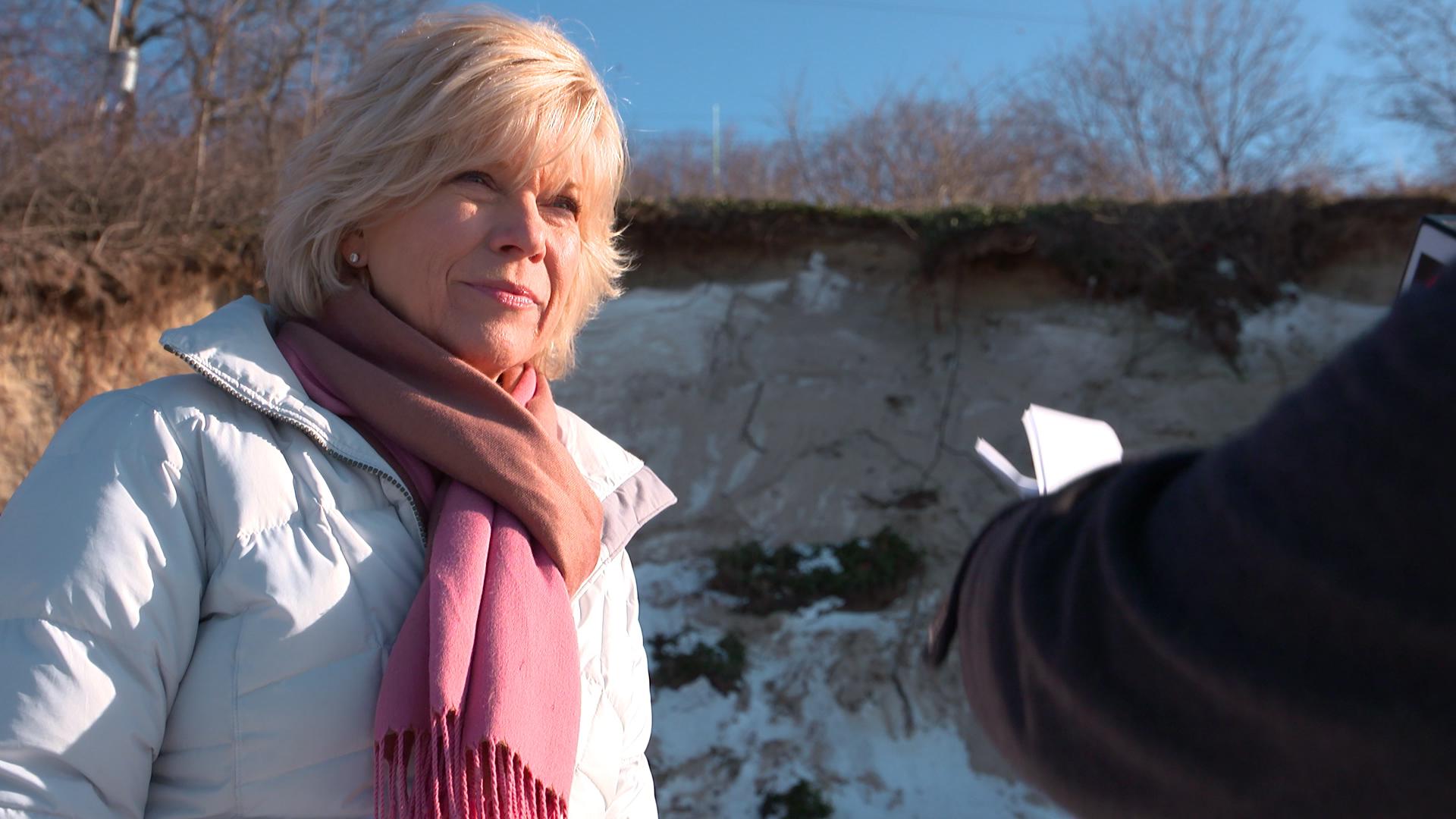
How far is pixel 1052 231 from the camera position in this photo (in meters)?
6.12

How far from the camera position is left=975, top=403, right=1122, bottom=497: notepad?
3.50 ft

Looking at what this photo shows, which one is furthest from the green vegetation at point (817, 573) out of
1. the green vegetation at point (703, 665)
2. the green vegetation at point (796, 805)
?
the green vegetation at point (796, 805)

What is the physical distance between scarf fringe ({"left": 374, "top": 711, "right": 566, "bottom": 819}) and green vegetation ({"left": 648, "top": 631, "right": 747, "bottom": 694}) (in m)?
3.68

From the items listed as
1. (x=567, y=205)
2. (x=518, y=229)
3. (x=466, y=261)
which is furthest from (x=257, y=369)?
(x=567, y=205)

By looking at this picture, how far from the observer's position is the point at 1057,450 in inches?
44.1

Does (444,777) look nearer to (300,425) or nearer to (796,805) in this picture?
(300,425)

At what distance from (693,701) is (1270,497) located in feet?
14.6

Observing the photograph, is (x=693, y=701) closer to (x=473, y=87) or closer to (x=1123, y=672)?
(x=473, y=87)

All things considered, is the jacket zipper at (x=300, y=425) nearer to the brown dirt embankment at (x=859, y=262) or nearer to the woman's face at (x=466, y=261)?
the woman's face at (x=466, y=261)

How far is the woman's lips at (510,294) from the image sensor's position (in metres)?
1.72

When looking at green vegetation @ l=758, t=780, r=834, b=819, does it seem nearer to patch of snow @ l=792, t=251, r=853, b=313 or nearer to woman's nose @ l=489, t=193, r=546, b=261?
patch of snow @ l=792, t=251, r=853, b=313

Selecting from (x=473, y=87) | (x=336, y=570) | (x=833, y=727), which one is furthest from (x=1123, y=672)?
(x=833, y=727)

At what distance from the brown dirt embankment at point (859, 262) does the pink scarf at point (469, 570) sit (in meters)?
3.93

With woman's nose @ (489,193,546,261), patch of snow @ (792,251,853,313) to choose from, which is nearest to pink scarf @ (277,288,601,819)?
woman's nose @ (489,193,546,261)
